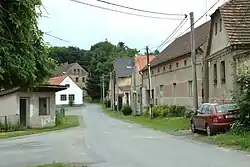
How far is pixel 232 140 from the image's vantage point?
19.5m

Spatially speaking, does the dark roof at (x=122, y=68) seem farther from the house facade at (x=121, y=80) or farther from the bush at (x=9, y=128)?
the bush at (x=9, y=128)

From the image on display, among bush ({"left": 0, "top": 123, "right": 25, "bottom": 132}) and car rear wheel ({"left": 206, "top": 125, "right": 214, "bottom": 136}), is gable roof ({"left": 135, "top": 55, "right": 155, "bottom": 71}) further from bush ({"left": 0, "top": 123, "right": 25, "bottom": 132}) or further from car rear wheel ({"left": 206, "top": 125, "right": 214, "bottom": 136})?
car rear wheel ({"left": 206, "top": 125, "right": 214, "bottom": 136})

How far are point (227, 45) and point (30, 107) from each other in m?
18.0

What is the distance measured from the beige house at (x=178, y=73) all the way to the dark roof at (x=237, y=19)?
6406 mm

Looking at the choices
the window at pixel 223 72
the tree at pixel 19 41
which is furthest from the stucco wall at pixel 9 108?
the tree at pixel 19 41

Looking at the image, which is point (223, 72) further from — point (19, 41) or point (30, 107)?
point (19, 41)

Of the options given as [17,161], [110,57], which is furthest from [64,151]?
[110,57]

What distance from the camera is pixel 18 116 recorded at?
38688mm

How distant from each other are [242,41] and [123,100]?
185ft

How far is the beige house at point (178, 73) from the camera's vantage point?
38875mm

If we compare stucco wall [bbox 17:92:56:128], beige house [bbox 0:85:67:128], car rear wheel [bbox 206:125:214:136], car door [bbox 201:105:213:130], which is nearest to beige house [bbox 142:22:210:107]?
beige house [bbox 0:85:67:128]

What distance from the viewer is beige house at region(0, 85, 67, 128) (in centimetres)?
3859

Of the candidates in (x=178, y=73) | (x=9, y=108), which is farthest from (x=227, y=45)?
(x=9, y=108)

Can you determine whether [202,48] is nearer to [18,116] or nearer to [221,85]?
[221,85]
